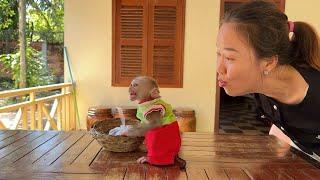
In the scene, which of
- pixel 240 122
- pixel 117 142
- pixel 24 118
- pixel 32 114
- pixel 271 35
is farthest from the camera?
pixel 240 122

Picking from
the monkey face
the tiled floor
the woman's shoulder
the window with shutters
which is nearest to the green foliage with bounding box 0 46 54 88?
the window with shutters

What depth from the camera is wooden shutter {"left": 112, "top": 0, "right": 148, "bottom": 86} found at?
465 centimetres

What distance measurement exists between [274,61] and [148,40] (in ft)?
12.2

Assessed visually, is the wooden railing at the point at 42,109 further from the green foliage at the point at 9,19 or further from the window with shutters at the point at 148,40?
the green foliage at the point at 9,19

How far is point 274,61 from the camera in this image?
106 centimetres

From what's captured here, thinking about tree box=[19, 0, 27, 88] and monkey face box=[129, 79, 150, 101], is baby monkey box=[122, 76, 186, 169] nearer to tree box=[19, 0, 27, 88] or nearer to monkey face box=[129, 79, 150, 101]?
monkey face box=[129, 79, 150, 101]

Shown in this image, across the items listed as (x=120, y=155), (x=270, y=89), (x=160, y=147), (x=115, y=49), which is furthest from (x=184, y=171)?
(x=115, y=49)

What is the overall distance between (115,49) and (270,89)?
12.5 ft

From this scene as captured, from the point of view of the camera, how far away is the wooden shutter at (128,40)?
4652mm

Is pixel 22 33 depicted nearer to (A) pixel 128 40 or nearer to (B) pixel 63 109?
(B) pixel 63 109

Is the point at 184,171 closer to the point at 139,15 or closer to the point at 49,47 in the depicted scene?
the point at 139,15

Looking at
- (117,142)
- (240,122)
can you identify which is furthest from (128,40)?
(117,142)

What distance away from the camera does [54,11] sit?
15.4ft

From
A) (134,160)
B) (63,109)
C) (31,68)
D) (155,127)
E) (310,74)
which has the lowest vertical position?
(63,109)
